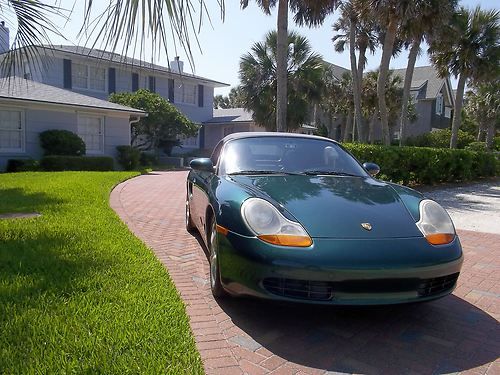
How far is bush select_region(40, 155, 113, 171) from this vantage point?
48.2ft

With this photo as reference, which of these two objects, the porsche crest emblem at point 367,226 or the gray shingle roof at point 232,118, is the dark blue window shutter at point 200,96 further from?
the porsche crest emblem at point 367,226

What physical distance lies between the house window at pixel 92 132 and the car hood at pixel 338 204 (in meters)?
15.7

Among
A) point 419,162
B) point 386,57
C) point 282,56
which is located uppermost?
point 386,57

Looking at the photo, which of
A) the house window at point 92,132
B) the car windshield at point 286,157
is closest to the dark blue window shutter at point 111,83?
the house window at point 92,132

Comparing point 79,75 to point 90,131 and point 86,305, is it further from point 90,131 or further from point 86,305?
point 86,305

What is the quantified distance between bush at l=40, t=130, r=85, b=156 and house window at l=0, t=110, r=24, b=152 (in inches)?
29.6

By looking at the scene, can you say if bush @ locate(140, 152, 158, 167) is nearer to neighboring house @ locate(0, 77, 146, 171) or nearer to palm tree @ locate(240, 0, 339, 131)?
neighboring house @ locate(0, 77, 146, 171)

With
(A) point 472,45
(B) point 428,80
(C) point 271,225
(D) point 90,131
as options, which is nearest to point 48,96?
(D) point 90,131

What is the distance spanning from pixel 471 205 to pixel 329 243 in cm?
871

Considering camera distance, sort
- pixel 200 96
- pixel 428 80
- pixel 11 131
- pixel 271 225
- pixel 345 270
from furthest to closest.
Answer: pixel 428 80 → pixel 200 96 → pixel 11 131 → pixel 271 225 → pixel 345 270

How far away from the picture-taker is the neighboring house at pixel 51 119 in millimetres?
15102

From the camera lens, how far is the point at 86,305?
119 inches

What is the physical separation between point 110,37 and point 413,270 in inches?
90.8

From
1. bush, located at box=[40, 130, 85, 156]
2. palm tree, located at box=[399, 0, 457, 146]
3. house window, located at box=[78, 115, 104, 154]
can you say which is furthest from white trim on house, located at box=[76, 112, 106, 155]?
palm tree, located at box=[399, 0, 457, 146]
